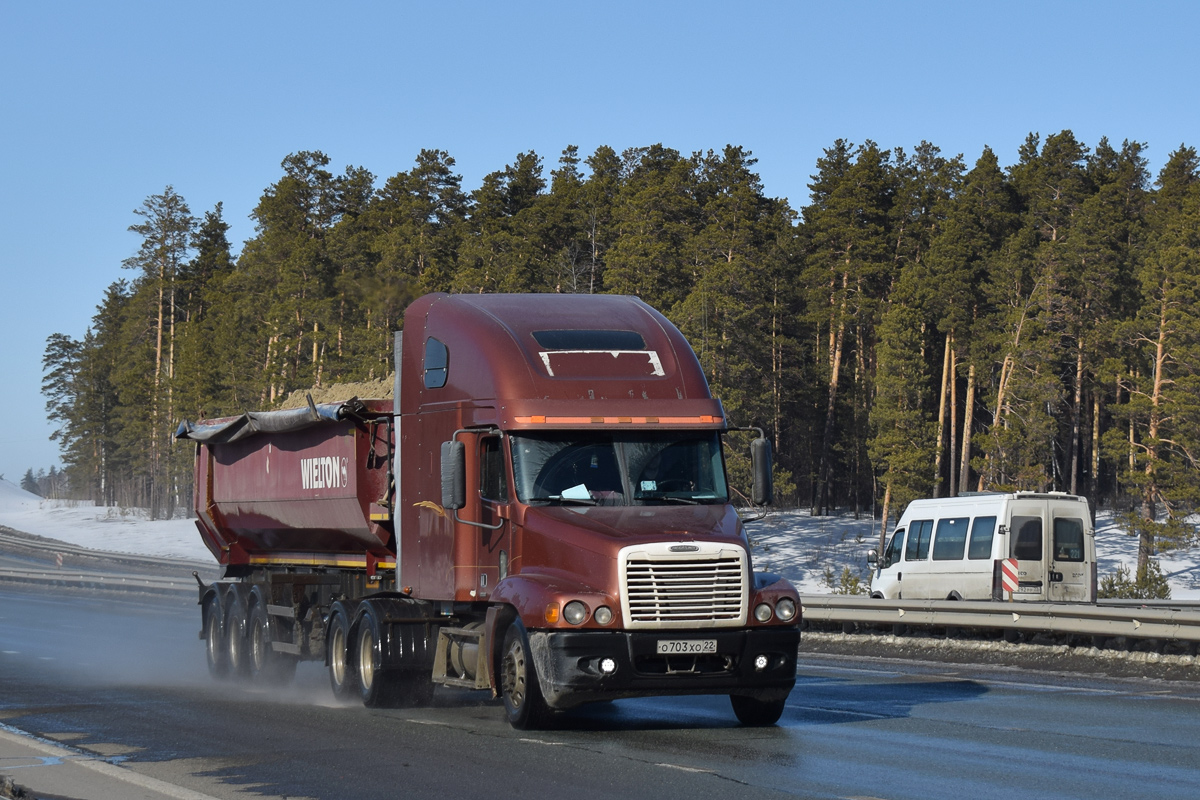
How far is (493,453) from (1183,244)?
167 feet

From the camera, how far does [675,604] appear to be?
38.2 ft

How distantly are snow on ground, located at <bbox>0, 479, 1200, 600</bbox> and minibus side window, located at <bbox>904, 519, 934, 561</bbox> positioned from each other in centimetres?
1593

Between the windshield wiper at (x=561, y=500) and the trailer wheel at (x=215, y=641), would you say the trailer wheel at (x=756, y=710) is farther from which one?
the trailer wheel at (x=215, y=641)

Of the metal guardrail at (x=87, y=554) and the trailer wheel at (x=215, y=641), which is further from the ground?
the trailer wheel at (x=215, y=641)

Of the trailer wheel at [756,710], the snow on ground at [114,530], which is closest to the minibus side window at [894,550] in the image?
the trailer wheel at [756,710]

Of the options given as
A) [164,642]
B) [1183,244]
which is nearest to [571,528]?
[164,642]

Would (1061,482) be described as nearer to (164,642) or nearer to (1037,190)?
(1037,190)

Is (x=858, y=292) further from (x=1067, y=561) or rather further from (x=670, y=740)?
(x=670, y=740)

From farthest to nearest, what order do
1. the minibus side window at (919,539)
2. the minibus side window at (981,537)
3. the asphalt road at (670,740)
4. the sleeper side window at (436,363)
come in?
1. the minibus side window at (919,539)
2. the minibus side window at (981,537)
3. the sleeper side window at (436,363)
4. the asphalt road at (670,740)

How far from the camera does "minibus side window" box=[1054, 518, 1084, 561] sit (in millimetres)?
25281

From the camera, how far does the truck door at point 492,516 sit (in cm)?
1265

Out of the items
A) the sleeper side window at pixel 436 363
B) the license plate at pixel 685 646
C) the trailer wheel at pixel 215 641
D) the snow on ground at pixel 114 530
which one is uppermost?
the sleeper side window at pixel 436 363

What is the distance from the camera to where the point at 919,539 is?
27.8 metres

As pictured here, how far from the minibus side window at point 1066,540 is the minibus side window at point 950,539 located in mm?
1680
